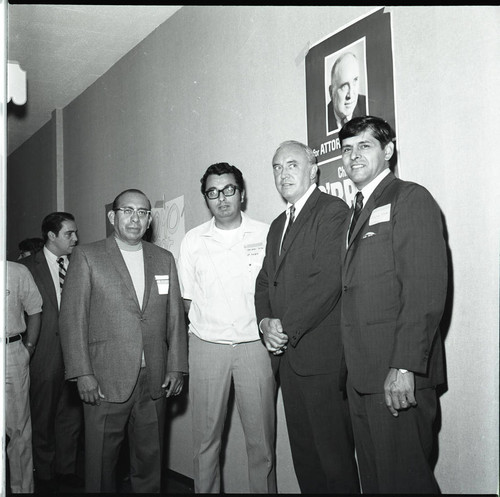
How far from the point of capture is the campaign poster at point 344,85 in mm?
2584

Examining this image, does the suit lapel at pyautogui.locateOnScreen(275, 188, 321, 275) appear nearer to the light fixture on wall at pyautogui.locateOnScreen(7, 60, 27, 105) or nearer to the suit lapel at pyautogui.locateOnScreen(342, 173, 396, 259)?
the suit lapel at pyautogui.locateOnScreen(342, 173, 396, 259)

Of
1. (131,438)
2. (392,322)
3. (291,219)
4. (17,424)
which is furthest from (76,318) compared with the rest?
(392,322)

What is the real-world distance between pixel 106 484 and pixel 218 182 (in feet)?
5.31

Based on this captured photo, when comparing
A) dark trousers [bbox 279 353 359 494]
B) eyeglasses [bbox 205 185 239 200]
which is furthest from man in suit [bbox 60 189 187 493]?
dark trousers [bbox 279 353 359 494]

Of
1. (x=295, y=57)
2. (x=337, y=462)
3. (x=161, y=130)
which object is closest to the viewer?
(x=337, y=462)

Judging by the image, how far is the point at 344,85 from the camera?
2.81 metres

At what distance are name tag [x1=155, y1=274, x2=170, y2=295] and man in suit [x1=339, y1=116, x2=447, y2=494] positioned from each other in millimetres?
1157

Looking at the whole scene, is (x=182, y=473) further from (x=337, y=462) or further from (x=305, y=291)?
(x=305, y=291)

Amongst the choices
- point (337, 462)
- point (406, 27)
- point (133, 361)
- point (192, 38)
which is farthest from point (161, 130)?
point (337, 462)

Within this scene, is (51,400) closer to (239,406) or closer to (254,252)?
(239,406)

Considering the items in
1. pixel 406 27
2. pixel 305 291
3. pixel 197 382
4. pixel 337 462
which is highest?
pixel 406 27

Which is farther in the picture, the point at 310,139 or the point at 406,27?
the point at 310,139

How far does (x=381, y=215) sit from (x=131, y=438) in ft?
5.83

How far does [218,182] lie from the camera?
3080 millimetres
